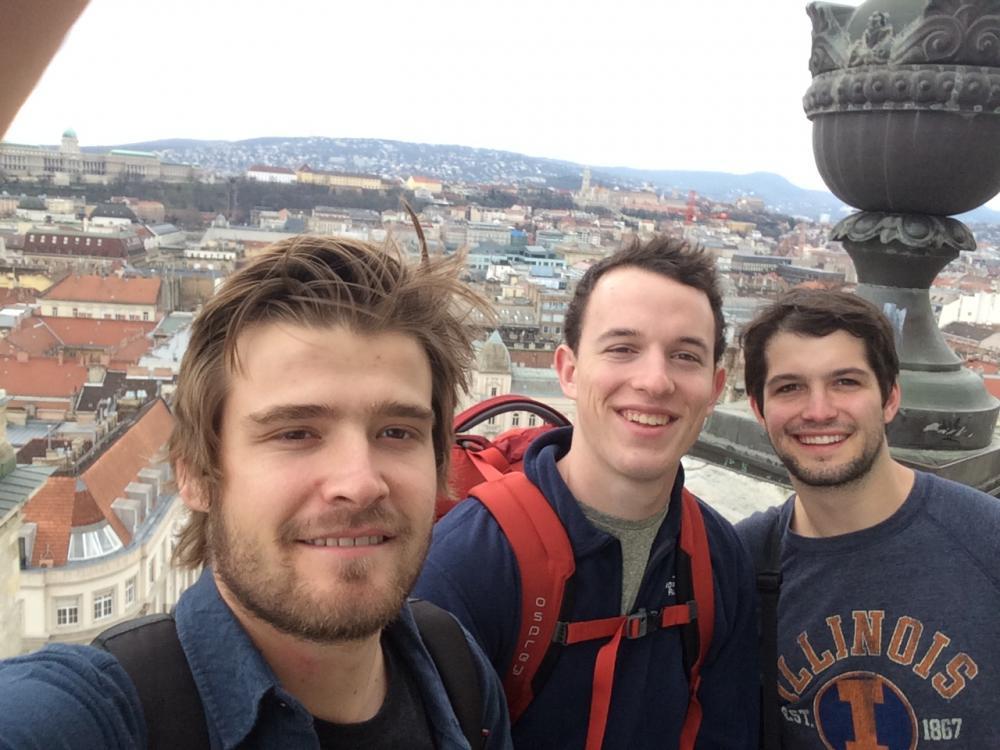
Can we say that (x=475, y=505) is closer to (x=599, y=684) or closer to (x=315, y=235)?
(x=599, y=684)

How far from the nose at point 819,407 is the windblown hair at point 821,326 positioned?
0.13 metres

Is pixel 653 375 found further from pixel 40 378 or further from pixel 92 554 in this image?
pixel 40 378

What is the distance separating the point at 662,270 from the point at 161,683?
117 cm

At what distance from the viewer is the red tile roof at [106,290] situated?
39062mm

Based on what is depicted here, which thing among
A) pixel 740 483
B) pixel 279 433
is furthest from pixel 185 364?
pixel 740 483

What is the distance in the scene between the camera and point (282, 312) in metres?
1.06

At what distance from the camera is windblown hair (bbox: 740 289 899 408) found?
185cm

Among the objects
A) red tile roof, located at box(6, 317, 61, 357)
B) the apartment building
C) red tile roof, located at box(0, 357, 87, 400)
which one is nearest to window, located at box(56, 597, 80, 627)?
red tile roof, located at box(0, 357, 87, 400)

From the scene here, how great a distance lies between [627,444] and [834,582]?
515 millimetres

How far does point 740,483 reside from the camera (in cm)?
335

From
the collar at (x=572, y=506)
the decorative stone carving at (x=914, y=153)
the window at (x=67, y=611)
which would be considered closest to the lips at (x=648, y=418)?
the collar at (x=572, y=506)

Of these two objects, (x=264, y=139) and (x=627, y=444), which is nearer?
(x=627, y=444)

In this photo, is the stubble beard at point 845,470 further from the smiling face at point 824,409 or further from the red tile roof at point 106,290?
the red tile roof at point 106,290

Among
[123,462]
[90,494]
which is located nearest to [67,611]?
[90,494]
